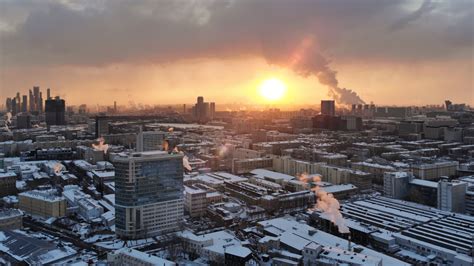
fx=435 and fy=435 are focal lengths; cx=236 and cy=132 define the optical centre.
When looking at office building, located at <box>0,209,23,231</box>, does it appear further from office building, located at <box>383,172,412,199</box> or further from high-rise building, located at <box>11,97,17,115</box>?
high-rise building, located at <box>11,97,17,115</box>

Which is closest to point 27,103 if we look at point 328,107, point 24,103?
point 24,103

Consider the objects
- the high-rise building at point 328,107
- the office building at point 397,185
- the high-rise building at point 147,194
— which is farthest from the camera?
the high-rise building at point 328,107

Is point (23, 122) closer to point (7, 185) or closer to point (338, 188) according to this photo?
point (7, 185)

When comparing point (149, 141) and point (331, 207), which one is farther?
point (149, 141)

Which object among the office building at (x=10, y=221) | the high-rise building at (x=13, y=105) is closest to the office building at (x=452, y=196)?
the office building at (x=10, y=221)

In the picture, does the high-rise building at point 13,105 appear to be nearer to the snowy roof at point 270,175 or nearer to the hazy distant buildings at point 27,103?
the hazy distant buildings at point 27,103

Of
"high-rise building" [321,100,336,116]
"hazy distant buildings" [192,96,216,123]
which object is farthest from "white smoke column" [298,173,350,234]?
"hazy distant buildings" [192,96,216,123]

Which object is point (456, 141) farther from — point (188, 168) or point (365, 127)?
point (188, 168)
